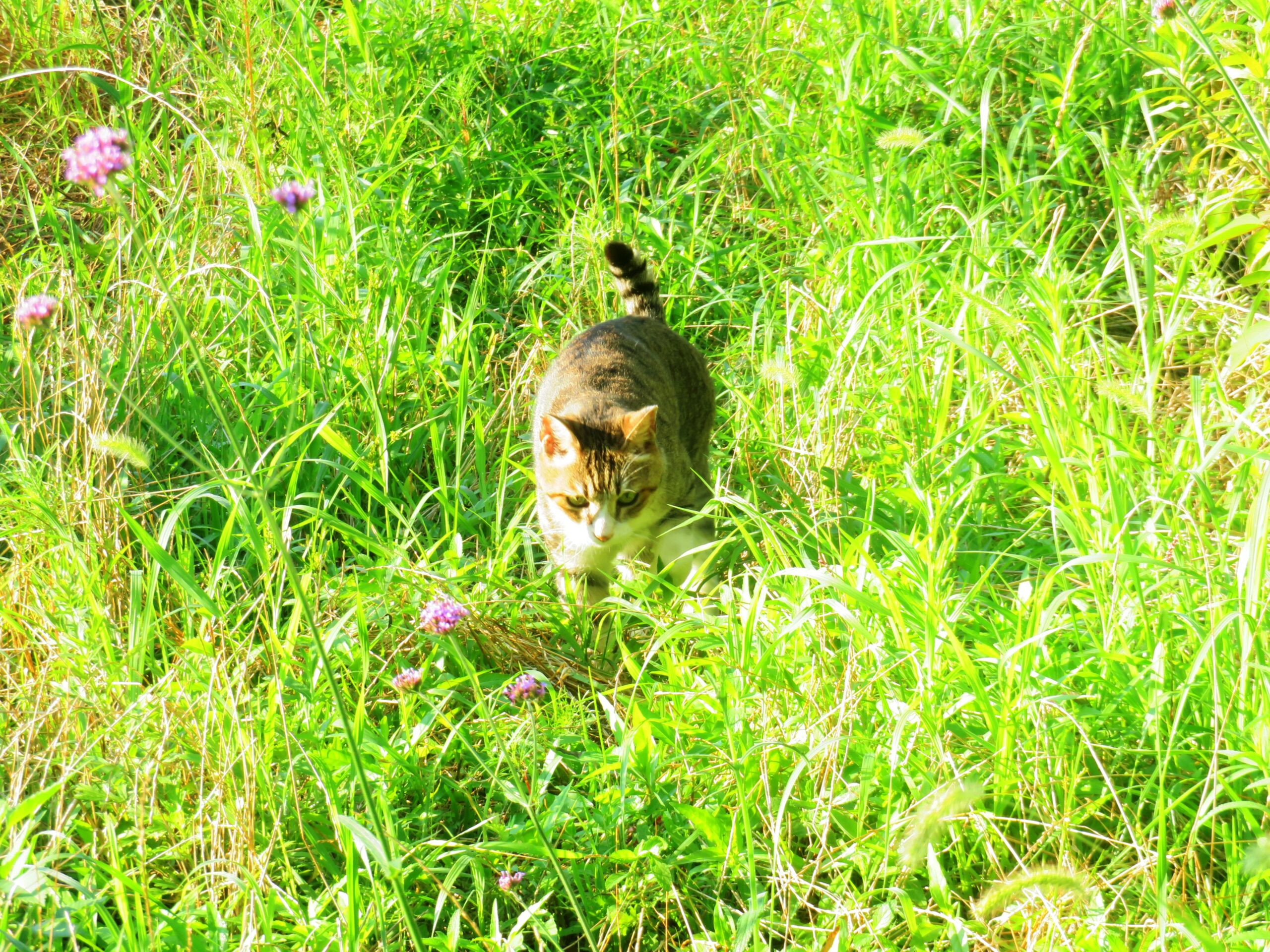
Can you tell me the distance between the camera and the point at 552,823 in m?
2.34

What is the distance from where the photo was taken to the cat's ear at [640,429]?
3.45m

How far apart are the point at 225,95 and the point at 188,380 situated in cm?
140

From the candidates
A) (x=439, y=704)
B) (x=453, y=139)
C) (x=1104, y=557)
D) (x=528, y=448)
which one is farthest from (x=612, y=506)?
(x=453, y=139)

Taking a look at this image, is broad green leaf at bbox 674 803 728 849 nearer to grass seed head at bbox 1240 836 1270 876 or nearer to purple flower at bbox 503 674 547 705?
purple flower at bbox 503 674 547 705

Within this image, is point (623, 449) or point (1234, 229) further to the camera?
point (623, 449)

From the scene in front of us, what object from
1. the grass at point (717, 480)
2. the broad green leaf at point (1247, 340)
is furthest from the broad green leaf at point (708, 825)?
the broad green leaf at point (1247, 340)

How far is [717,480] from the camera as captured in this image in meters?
3.73

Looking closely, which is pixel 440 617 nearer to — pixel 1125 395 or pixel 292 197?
pixel 292 197

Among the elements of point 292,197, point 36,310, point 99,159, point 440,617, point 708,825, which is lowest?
Answer: point 708,825

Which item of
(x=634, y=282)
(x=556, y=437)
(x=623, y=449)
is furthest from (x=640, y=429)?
(x=634, y=282)

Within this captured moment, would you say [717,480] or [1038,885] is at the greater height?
[1038,885]

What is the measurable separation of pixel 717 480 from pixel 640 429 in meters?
0.38

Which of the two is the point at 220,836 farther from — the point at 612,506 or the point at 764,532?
the point at 612,506

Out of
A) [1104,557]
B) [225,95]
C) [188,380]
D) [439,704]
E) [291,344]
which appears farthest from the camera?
[225,95]
